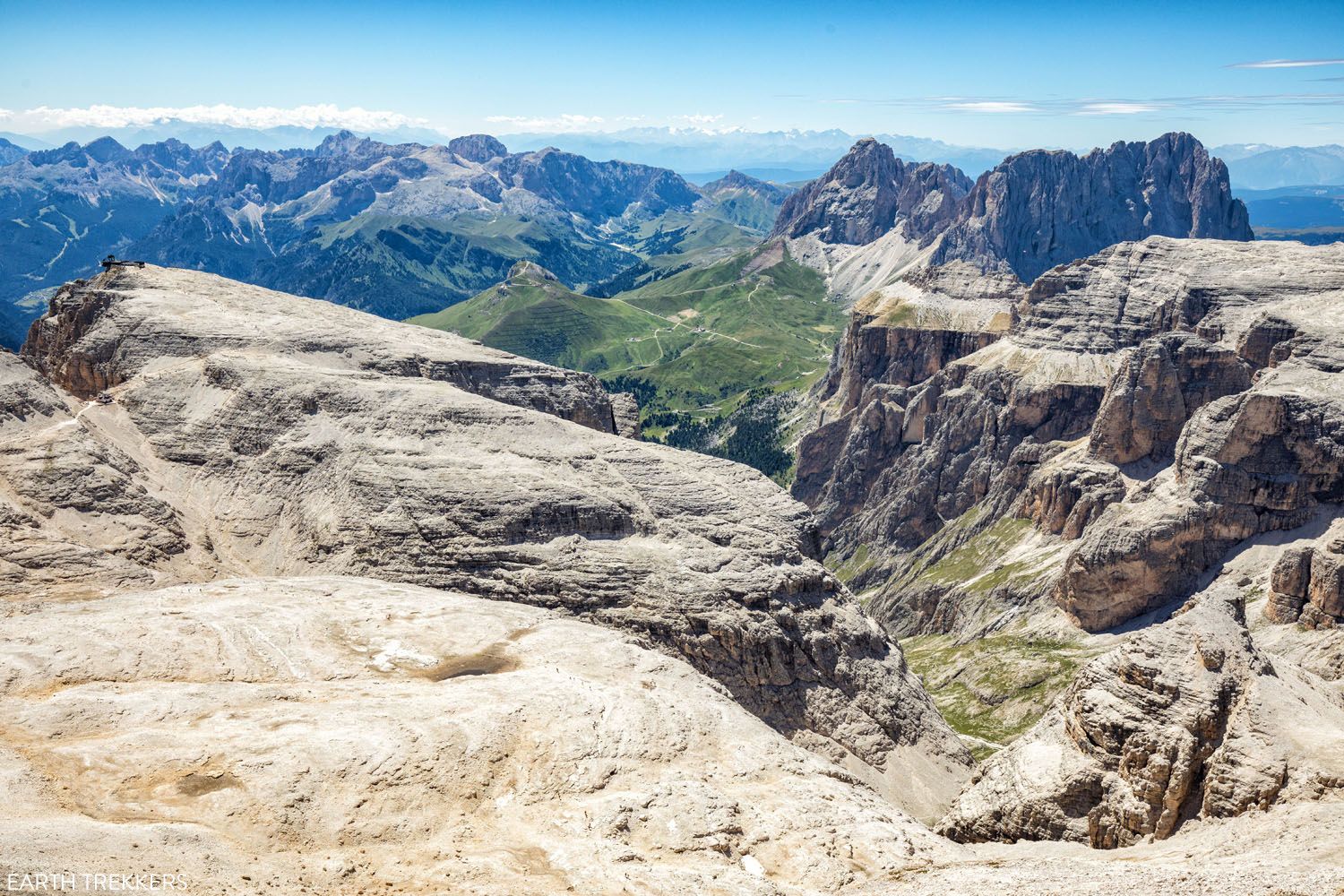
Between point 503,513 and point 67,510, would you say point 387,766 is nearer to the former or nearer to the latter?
point 503,513

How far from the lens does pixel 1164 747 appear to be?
58312 mm

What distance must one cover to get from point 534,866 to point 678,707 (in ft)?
71.1

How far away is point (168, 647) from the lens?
67.2 meters

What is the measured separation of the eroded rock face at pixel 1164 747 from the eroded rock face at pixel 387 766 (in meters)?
8.13

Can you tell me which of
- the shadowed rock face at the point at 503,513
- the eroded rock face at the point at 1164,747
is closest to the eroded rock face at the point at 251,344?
the shadowed rock face at the point at 503,513

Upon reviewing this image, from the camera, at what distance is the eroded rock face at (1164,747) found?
53812mm

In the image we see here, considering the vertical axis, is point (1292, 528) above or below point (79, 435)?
below

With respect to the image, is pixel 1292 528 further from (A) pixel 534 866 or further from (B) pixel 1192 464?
(A) pixel 534 866

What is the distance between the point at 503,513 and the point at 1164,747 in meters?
61.8

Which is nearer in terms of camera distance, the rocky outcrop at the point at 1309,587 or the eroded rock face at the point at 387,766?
the eroded rock face at the point at 387,766

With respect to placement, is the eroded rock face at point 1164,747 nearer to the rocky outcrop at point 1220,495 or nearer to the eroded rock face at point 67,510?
the eroded rock face at point 67,510

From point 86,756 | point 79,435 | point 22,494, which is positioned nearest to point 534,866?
point 86,756

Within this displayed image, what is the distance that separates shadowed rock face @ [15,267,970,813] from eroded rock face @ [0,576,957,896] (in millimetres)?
16007

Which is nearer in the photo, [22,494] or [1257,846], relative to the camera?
[1257,846]
